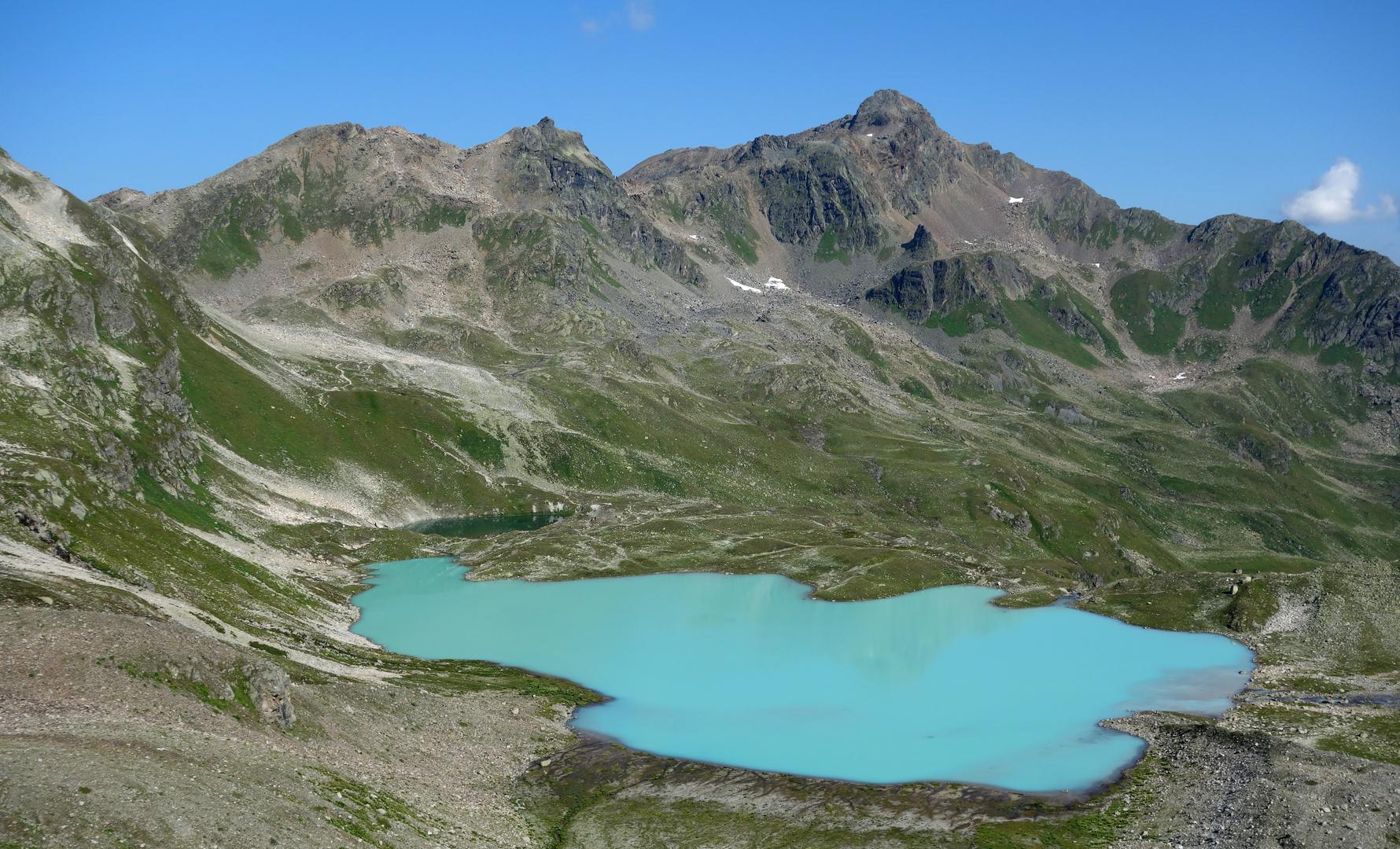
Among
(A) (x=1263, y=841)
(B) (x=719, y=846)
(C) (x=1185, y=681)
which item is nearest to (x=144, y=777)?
(B) (x=719, y=846)

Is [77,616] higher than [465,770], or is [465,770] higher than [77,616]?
[77,616]

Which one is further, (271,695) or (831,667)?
(831,667)

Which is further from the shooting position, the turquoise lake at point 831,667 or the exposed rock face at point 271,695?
the turquoise lake at point 831,667

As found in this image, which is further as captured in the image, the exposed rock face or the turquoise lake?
the turquoise lake

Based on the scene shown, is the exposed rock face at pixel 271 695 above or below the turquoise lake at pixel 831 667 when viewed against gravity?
below

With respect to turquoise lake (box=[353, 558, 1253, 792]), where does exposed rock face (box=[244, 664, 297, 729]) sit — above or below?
below

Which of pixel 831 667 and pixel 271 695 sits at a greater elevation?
pixel 831 667

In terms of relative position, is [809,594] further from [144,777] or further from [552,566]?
[144,777]

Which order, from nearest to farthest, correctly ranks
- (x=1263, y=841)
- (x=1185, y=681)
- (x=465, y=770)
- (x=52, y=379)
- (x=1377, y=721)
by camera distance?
(x=1263, y=841), (x=465, y=770), (x=1377, y=721), (x=1185, y=681), (x=52, y=379)
